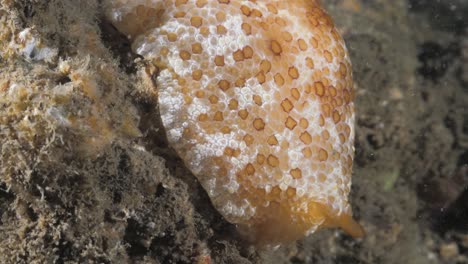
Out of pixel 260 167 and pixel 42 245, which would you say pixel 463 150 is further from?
pixel 42 245

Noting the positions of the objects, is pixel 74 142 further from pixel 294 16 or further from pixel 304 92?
pixel 294 16

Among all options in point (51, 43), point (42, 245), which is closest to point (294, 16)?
point (51, 43)

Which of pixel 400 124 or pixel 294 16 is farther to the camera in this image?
pixel 400 124

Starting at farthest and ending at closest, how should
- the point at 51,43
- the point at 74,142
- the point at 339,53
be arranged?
the point at 339,53 < the point at 51,43 < the point at 74,142

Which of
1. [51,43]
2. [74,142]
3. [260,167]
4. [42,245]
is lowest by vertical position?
[260,167]

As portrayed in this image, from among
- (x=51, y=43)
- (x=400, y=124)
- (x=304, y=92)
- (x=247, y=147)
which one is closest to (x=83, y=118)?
(x=51, y=43)

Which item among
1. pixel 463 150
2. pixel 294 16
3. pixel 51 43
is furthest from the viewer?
pixel 463 150

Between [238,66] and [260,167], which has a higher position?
[238,66]
